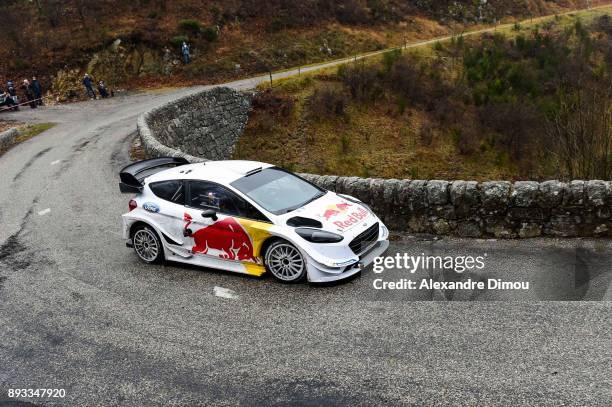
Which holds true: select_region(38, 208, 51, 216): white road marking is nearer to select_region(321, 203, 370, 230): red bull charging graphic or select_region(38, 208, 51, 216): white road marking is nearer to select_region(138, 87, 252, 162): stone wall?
select_region(138, 87, 252, 162): stone wall

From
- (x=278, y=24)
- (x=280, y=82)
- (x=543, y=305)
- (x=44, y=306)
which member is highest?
(x=278, y=24)

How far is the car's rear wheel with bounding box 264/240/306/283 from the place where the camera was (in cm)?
805

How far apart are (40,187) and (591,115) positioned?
14138 millimetres

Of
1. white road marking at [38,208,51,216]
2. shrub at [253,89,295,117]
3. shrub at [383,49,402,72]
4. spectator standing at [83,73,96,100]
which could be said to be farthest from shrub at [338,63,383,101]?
white road marking at [38,208,51,216]

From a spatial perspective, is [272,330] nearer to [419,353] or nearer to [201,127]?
[419,353]

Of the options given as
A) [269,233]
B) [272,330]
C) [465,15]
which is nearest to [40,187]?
[269,233]

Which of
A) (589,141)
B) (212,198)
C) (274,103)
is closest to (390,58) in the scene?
(274,103)

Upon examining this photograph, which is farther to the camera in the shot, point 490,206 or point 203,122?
point 203,122

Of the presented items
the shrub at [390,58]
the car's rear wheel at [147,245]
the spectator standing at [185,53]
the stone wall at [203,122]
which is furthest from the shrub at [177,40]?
the car's rear wheel at [147,245]

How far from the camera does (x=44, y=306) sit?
8180mm

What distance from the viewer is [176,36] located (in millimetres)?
36094

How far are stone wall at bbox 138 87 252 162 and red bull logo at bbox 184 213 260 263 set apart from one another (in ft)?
36.8

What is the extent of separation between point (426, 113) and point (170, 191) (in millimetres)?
23447

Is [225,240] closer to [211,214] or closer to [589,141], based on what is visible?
[211,214]
